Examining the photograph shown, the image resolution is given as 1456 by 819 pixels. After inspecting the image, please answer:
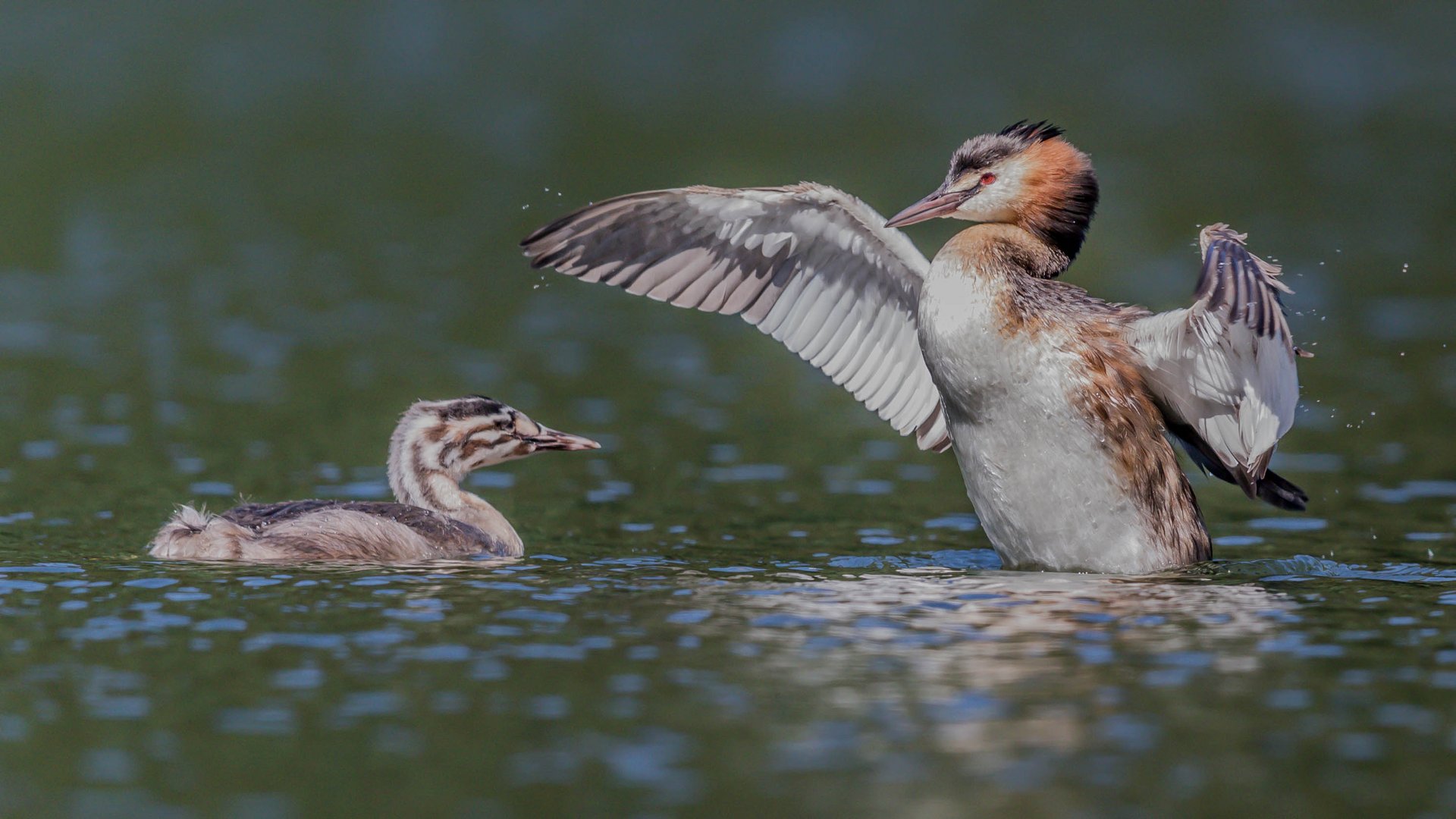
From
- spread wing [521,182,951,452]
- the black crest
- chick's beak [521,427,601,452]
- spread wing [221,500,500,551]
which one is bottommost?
spread wing [221,500,500,551]

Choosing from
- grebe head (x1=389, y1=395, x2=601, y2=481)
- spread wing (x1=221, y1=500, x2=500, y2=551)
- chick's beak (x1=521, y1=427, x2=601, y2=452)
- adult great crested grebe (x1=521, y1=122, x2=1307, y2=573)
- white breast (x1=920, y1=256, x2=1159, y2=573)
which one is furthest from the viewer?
chick's beak (x1=521, y1=427, x2=601, y2=452)

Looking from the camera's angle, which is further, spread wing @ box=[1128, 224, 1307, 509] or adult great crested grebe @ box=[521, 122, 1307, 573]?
adult great crested grebe @ box=[521, 122, 1307, 573]

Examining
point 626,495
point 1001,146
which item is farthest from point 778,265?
point 626,495

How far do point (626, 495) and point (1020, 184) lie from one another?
3.75 m

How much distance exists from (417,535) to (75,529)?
2.05 meters

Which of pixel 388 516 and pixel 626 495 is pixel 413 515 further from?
pixel 626 495

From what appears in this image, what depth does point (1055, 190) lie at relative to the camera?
40.3 feet

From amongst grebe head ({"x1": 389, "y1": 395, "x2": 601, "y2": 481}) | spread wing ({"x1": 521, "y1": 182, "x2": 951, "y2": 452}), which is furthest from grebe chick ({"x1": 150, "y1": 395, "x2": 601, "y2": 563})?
spread wing ({"x1": 521, "y1": 182, "x2": 951, "y2": 452})

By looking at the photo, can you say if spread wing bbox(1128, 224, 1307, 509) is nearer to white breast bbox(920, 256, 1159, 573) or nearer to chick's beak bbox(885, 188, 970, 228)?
white breast bbox(920, 256, 1159, 573)

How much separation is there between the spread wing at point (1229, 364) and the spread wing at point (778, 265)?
1784 mm

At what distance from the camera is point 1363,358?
1958 centimetres

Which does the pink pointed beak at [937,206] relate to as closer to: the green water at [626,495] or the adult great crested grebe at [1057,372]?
the adult great crested grebe at [1057,372]

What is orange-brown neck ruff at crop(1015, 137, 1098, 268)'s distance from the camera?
12.3 metres

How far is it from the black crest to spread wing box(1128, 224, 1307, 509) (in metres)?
1.22
